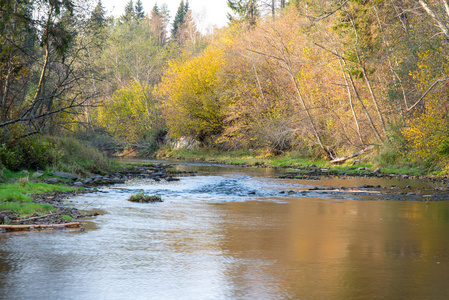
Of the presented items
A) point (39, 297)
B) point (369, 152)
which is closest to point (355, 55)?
point (369, 152)

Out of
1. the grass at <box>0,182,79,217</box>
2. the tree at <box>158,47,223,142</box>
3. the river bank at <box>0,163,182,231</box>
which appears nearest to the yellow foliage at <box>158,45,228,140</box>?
the tree at <box>158,47,223,142</box>

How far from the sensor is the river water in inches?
218

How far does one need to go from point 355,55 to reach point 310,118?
19.7ft

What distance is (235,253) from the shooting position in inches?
289

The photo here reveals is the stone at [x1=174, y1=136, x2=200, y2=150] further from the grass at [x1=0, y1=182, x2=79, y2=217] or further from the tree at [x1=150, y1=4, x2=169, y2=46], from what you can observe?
the tree at [x1=150, y1=4, x2=169, y2=46]

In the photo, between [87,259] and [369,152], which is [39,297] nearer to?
[87,259]

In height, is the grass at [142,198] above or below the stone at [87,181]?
below

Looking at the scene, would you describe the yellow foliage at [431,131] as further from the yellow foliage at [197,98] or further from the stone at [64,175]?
the yellow foliage at [197,98]

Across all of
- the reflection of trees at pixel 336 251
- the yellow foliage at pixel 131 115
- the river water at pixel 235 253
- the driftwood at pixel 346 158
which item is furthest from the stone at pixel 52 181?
the yellow foliage at pixel 131 115

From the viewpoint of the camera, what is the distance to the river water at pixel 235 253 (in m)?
5.54

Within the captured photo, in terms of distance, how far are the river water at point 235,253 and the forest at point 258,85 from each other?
11.2 ft

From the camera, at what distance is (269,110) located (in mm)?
35469

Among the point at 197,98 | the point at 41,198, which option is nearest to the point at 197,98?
the point at 197,98

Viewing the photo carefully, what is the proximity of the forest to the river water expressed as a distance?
11.2 ft
